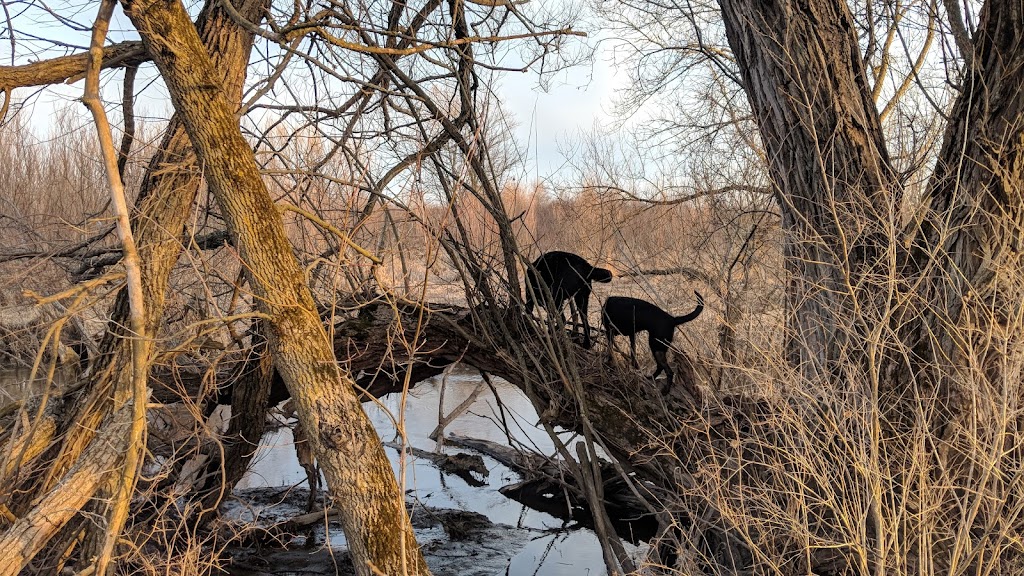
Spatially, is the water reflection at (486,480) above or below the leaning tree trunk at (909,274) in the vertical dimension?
below

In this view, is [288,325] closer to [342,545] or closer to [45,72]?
[45,72]

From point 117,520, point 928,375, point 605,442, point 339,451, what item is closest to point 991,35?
point 928,375

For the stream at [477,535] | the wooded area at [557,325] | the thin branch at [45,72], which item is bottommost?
the stream at [477,535]

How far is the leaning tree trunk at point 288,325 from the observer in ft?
12.7

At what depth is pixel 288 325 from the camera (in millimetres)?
3920

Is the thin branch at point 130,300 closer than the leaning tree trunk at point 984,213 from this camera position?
Yes

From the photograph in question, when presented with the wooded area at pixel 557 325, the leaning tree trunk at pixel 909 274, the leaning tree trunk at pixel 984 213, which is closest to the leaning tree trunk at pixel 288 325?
the wooded area at pixel 557 325

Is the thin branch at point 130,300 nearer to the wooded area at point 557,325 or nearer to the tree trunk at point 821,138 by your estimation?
the wooded area at point 557,325

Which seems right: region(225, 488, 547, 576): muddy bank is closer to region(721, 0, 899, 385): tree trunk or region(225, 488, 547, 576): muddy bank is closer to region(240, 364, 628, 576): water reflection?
region(240, 364, 628, 576): water reflection

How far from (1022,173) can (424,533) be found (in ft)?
19.1

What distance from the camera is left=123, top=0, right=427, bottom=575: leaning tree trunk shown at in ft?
12.7

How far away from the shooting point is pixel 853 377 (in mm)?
4363

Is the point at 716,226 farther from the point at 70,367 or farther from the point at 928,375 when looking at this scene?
the point at 70,367

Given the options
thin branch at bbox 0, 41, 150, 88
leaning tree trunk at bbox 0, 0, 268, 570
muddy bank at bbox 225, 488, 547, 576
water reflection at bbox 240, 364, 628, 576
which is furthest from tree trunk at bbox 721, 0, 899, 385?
thin branch at bbox 0, 41, 150, 88
